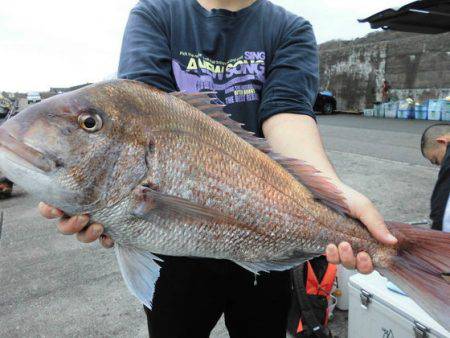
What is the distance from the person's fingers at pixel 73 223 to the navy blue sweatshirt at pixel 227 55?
688 millimetres

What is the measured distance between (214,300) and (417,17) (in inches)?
223

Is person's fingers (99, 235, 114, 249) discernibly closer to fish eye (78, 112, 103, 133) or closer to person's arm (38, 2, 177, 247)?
fish eye (78, 112, 103, 133)

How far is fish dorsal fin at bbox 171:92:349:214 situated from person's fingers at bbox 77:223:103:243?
1.78 feet

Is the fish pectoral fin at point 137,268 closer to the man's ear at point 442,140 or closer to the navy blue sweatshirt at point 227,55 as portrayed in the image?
the navy blue sweatshirt at point 227,55

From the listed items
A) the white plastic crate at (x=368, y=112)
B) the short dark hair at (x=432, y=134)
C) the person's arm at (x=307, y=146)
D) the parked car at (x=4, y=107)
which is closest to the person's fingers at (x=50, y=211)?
the person's arm at (x=307, y=146)

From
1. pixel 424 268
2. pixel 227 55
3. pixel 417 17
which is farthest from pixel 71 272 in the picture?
pixel 417 17

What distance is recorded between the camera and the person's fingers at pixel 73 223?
137 centimetres

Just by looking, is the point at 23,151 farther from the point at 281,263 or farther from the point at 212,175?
the point at 281,263

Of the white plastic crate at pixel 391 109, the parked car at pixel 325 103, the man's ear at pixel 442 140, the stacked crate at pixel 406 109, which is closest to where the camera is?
the man's ear at pixel 442 140

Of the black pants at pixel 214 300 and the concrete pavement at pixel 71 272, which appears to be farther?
the concrete pavement at pixel 71 272

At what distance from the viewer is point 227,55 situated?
1.92 metres

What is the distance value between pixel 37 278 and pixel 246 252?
3.58 metres

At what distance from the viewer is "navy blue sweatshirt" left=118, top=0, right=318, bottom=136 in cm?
185

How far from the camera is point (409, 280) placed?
1.50 m
